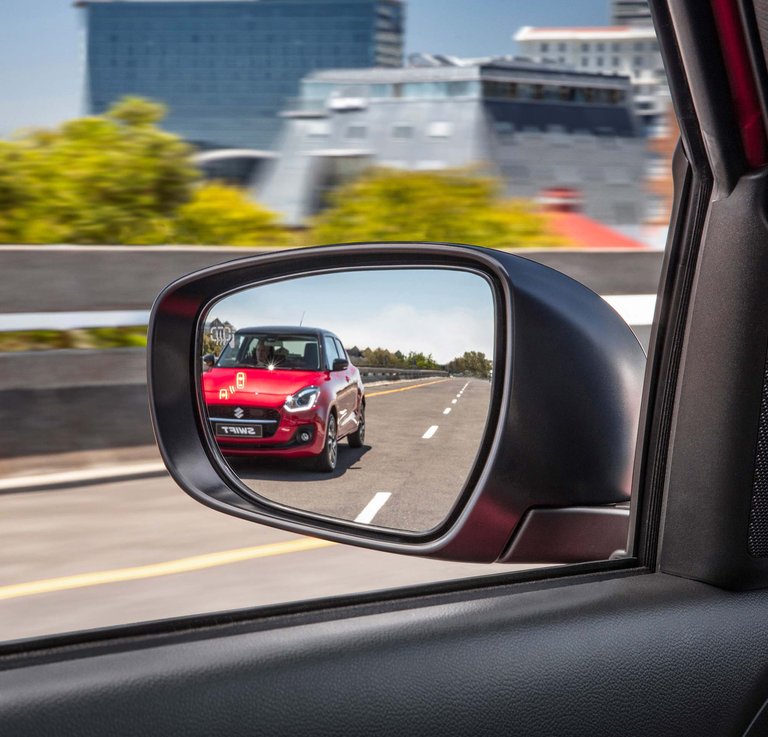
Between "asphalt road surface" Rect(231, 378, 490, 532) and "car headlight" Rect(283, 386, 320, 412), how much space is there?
10 cm

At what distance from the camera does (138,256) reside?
6020 mm

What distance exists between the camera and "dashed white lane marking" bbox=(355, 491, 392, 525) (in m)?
1.35

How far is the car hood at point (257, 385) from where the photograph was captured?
58.6 inches

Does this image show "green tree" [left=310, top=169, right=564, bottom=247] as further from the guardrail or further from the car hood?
the guardrail

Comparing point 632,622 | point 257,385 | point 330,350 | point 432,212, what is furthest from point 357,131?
point 632,622

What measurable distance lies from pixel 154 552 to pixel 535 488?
8.84ft

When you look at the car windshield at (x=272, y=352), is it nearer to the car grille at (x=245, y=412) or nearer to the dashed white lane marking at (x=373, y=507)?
the car grille at (x=245, y=412)

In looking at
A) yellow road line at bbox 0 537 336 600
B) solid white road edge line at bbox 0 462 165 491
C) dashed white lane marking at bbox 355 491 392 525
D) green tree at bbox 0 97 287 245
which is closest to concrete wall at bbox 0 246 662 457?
solid white road edge line at bbox 0 462 165 491

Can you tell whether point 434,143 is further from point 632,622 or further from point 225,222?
point 632,622

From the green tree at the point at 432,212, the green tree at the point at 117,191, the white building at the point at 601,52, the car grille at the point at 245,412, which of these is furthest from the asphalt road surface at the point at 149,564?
the green tree at the point at 432,212

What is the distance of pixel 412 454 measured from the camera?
1.31m

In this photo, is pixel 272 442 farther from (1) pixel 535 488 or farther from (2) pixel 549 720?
(2) pixel 549 720

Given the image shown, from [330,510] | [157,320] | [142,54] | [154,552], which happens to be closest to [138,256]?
[142,54]

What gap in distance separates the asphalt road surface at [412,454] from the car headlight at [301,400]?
96mm
